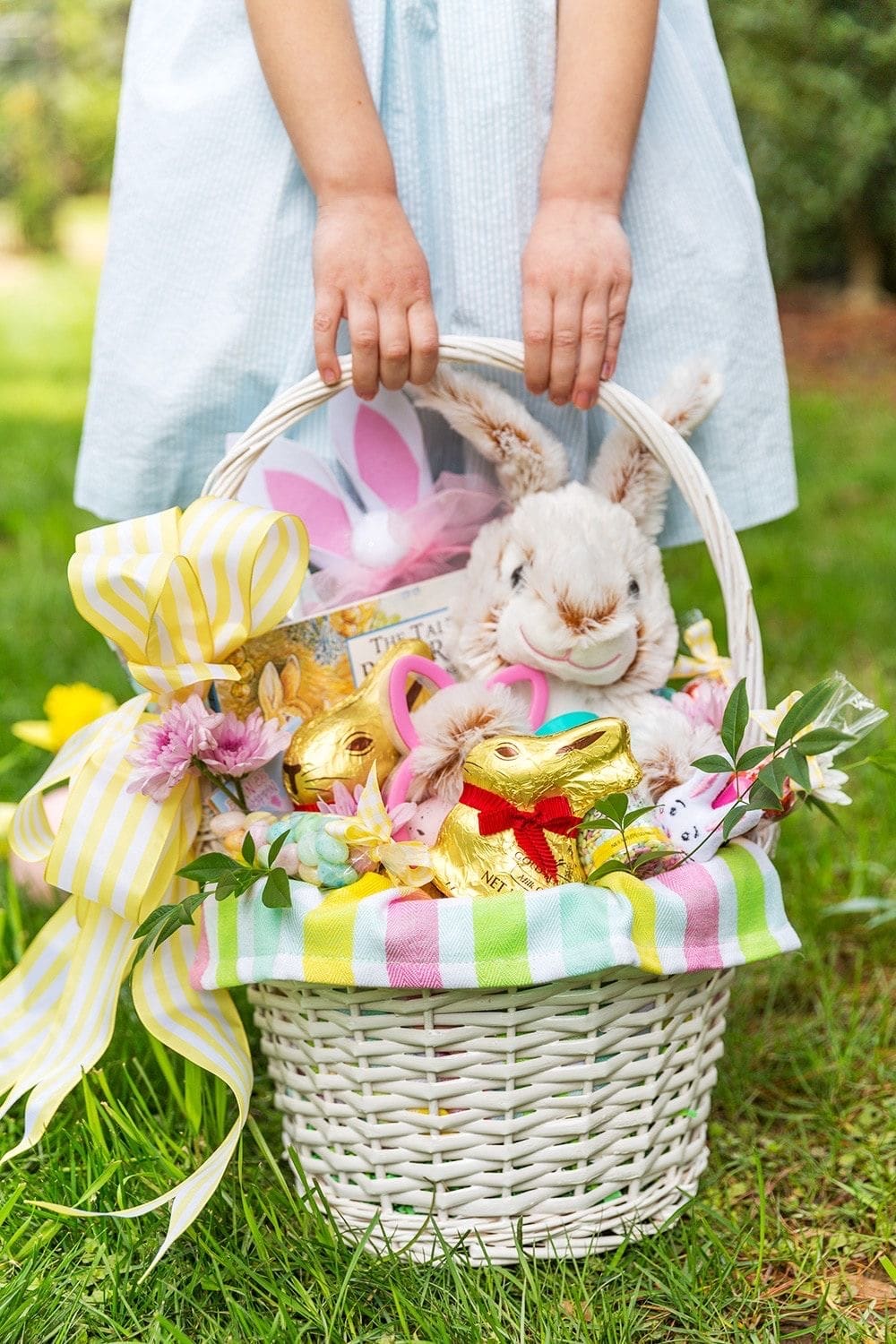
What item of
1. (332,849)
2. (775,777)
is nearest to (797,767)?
(775,777)

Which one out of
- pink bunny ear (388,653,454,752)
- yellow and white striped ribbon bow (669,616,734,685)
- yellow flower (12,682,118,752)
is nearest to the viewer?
pink bunny ear (388,653,454,752)

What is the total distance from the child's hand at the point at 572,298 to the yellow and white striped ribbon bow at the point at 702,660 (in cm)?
25

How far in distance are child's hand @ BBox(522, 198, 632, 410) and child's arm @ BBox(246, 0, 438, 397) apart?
87 millimetres

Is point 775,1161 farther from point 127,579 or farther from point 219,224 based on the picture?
point 219,224

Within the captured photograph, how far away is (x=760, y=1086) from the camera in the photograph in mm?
1271

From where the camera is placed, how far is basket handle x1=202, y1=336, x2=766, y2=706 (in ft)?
3.46

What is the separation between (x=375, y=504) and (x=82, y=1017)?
20.8 inches

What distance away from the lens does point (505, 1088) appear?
38.7 inches

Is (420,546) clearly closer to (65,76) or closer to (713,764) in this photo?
(713,764)

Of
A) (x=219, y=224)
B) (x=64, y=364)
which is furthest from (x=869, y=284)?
(x=219, y=224)

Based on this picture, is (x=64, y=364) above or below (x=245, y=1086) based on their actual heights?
below

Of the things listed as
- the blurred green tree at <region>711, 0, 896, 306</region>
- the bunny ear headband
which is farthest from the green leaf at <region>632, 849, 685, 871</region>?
the blurred green tree at <region>711, 0, 896, 306</region>

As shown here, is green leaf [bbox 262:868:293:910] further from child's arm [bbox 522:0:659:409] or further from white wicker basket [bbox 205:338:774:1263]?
child's arm [bbox 522:0:659:409]

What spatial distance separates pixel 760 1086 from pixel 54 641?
1.37 metres
